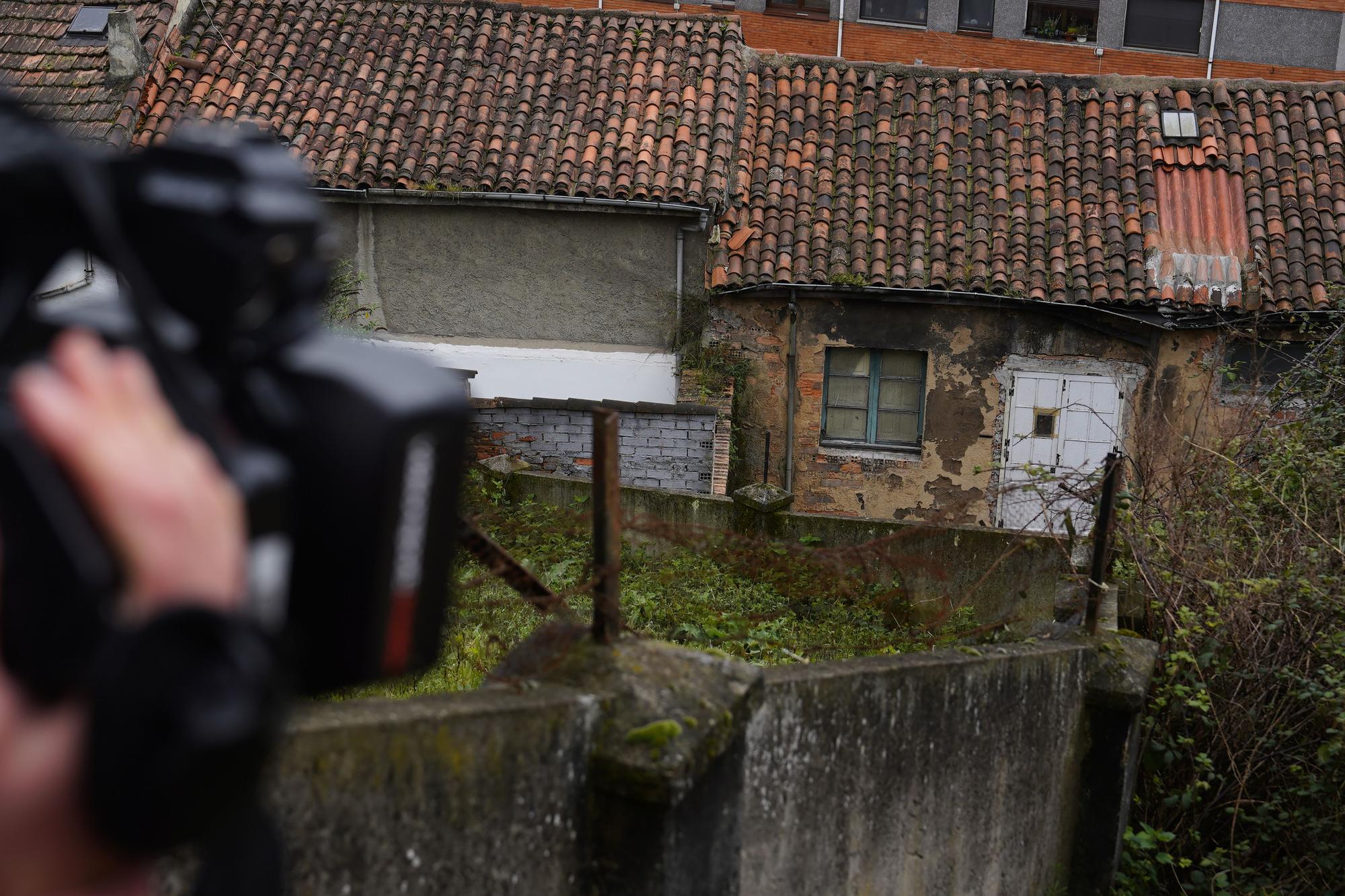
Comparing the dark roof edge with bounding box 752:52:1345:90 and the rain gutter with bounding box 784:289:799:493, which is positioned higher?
the dark roof edge with bounding box 752:52:1345:90

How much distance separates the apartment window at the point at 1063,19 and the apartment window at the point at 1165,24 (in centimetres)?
61

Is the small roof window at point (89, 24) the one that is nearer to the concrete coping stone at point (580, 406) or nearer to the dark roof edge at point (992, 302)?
the concrete coping stone at point (580, 406)

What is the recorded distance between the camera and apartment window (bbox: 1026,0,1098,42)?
65.3 feet

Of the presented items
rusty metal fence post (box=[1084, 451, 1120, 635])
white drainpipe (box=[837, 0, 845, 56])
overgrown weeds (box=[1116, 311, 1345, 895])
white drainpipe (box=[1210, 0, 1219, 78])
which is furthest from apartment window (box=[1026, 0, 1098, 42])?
rusty metal fence post (box=[1084, 451, 1120, 635])

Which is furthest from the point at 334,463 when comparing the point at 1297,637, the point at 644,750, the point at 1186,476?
the point at 1186,476

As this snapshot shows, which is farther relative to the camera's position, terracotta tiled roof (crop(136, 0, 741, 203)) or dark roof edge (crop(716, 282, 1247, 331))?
terracotta tiled roof (crop(136, 0, 741, 203))

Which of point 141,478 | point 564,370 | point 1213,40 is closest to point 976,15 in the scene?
point 1213,40

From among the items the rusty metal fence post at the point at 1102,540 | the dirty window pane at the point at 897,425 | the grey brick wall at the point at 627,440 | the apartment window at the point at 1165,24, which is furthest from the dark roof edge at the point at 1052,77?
the rusty metal fence post at the point at 1102,540

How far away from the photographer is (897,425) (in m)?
13.4

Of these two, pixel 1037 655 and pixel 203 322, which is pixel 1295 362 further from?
pixel 203 322

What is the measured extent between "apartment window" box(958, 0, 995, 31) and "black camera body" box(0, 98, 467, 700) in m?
20.6

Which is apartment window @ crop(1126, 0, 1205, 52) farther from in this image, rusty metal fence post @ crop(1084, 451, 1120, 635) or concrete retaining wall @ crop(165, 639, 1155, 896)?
concrete retaining wall @ crop(165, 639, 1155, 896)

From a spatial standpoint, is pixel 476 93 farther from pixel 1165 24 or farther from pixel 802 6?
pixel 1165 24

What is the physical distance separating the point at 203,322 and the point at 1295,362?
790 cm
